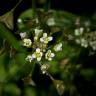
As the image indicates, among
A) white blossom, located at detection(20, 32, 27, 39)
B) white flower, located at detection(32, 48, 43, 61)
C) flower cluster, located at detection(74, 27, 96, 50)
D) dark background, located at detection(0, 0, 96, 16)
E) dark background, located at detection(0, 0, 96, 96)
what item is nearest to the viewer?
white flower, located at detection(32, 48, 43, 61)

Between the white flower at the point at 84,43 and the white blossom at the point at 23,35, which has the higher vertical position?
the white blossom at the point at 23,35

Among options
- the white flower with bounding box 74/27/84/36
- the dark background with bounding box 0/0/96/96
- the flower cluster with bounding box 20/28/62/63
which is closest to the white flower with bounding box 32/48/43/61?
the flower cluster with bounding box 20/28/62/63

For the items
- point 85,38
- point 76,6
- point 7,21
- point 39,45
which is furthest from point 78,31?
point 7,21

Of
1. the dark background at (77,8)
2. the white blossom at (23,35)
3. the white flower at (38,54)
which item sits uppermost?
the white blossom at (23,35)

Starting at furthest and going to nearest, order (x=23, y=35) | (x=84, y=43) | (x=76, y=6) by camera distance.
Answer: (x=76, y=6) → (x=84, y=43) → (x=23, y=35)

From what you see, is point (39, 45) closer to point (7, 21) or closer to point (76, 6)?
point (7, 21)

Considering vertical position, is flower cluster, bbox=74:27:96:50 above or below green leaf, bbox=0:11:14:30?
below

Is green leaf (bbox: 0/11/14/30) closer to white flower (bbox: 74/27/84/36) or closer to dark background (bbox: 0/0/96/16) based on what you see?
white flower (bbox: 74/27/84/36)

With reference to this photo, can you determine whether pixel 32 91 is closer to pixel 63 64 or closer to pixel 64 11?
pixel 63 64

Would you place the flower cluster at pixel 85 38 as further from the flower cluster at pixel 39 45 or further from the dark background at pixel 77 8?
the flower cluster at pixel 39 45

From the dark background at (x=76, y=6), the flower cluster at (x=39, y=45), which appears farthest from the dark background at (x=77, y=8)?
the flower cluster at (x=39, y=45)

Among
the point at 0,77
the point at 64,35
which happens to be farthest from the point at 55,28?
the point at 0,77
